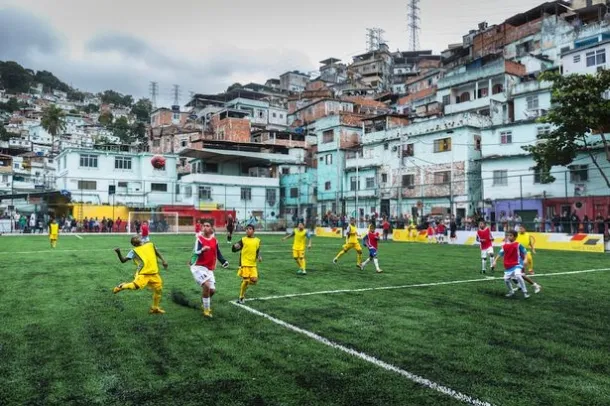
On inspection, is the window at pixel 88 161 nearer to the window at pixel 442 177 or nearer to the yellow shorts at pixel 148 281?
the window at pixel 442 177

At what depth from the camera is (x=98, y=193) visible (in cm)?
6106

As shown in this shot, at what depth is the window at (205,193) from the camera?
6125 centimetres

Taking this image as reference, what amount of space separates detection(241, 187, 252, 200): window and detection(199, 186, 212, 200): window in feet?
14.1

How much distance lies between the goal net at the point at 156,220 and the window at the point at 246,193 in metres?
10.3

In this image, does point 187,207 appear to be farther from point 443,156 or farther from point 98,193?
point 443,156

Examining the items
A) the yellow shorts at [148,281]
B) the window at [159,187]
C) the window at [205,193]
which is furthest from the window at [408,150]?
the yellow shorts at [148,281]

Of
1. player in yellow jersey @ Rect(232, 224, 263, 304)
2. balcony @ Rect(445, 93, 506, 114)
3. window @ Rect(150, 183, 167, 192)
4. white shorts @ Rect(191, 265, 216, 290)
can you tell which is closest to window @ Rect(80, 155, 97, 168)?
window @ Rect(150, 183, 167, 192)

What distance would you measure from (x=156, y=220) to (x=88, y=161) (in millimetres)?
13306

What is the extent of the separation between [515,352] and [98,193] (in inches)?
2395

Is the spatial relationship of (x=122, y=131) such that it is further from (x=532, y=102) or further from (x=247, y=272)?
(x=247, y=272)

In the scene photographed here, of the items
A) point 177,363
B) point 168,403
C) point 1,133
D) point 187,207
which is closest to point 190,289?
point 177,363

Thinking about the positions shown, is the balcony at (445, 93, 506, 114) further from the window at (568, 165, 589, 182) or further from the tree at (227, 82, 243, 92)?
the tree at (227, 82, 243, 92)

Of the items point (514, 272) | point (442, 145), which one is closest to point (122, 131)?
point (442, 145)

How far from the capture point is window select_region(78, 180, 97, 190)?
60.1 m
